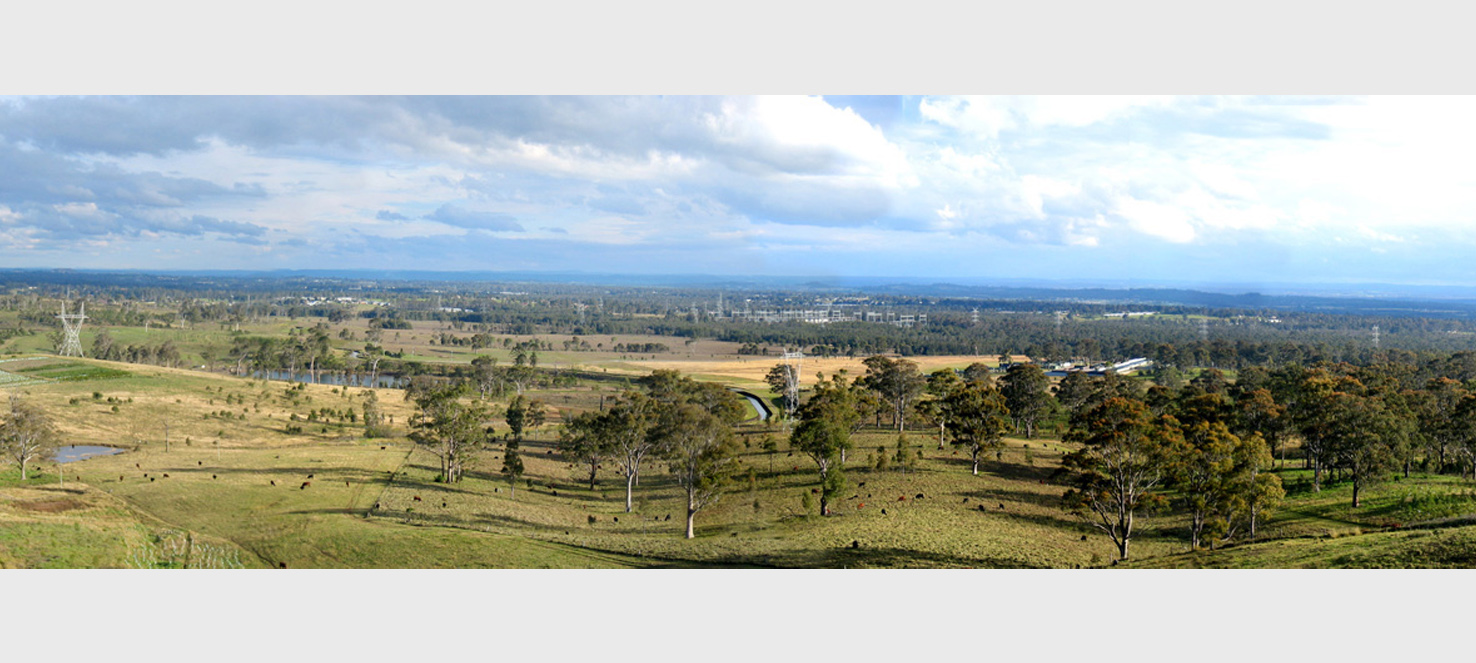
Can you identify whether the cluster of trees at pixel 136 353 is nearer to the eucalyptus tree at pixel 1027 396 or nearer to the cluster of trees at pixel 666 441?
the cluster of trees at pixel 666 441

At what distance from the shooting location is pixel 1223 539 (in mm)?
19484

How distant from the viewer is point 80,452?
2792 cm

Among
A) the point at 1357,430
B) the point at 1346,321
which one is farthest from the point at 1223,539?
the point at 1346,321

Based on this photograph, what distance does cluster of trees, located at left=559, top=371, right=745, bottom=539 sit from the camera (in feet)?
64.3

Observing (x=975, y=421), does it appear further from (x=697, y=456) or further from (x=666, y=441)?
(x=666, y=441)

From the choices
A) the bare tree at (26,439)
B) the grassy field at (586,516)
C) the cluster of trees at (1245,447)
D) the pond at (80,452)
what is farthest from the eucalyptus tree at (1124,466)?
the pond at (80,452)

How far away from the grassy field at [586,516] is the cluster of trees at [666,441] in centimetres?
80

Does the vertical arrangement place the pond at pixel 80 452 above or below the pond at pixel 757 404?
below

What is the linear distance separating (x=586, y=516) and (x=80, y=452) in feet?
69.1

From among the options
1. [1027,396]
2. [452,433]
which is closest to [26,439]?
[452,433]

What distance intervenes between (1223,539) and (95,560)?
25.9 m

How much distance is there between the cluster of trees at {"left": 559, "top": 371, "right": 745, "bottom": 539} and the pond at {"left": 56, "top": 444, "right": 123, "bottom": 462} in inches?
668

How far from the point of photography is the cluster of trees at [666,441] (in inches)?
771

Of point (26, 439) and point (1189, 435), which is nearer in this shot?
point (26, 439)
